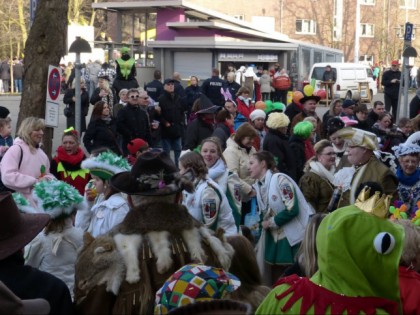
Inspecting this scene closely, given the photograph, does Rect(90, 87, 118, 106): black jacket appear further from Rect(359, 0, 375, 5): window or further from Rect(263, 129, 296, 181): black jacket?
Rect(359, 0, 375, 5): window

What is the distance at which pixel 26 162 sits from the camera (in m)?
8.89

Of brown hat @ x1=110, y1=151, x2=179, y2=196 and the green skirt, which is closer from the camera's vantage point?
brown hat @ x1=110, y1=151, x2=179, y2=196

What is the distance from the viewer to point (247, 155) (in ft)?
33.4

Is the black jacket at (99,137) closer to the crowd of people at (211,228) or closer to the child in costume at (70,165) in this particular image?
the crowd of people at (211,228)

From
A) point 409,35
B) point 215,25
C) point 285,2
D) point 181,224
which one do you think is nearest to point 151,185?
point 181,224

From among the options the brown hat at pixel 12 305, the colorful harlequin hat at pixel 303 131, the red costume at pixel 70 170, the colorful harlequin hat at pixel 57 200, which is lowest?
the red costume at pixel 70 170

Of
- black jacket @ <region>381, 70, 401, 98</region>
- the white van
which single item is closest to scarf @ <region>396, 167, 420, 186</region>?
black jacket @ <region>381, 70, 401, 98</region>

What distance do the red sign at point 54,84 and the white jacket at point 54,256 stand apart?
539 centimetres

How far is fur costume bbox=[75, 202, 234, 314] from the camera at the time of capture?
416cm

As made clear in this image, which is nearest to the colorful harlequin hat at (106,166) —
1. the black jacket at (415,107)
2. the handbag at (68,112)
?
the handbag at (68,112)

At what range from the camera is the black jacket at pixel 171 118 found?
16141 mm

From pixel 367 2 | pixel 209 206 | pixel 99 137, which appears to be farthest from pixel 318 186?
pixel 367 2

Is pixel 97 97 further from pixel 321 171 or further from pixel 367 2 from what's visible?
pixel 367 2

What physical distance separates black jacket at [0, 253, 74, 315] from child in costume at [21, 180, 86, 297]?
1600 mm
